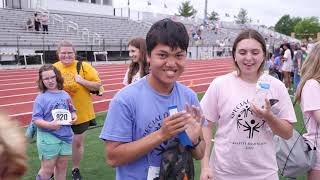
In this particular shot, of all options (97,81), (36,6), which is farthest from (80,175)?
(36,6)

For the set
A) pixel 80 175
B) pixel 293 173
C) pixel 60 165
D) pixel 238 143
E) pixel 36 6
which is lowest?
pixel 80 175

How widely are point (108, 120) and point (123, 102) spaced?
13 cm

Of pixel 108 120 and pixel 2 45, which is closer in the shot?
pixel 108 120

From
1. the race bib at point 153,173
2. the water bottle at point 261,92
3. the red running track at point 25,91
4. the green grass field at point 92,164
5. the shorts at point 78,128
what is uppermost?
the water bottle at point 261,92

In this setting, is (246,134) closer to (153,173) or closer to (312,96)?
(312,96)

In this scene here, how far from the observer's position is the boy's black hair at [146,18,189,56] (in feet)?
7.13

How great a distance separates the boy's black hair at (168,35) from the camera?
7.13 ft

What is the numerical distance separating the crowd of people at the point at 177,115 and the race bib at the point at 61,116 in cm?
1

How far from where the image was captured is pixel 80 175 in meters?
5.50

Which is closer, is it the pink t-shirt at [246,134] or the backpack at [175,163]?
the backpack at [175,163]

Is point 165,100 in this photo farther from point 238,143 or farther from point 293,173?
point 293,173

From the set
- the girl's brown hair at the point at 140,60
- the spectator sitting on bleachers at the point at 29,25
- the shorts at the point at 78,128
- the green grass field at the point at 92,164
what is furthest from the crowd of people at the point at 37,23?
the girl's brown hair at the point at 140,60

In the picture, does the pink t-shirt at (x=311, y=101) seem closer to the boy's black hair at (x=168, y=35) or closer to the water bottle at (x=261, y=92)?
the water bottle at (x=261, y=92)

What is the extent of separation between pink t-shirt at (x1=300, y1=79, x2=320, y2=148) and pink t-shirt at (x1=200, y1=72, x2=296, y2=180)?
0.42m
